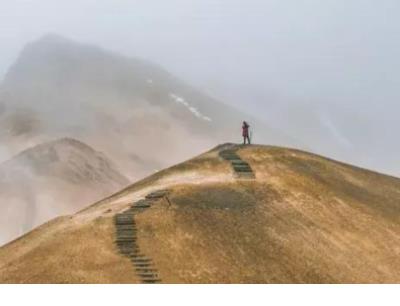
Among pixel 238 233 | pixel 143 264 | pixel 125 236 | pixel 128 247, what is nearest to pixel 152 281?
pixel 143 264

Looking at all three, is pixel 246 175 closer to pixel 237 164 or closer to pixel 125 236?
pixel 237 164

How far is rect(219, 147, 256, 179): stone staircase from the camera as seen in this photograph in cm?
8032

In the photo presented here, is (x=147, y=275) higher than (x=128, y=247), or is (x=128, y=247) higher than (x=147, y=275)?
(x=128, y=247)

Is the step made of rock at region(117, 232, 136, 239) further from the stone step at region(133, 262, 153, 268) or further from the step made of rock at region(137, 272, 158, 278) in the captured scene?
the step made of rock at region(137, 272, 158, 278)

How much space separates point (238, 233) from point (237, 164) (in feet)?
62.6

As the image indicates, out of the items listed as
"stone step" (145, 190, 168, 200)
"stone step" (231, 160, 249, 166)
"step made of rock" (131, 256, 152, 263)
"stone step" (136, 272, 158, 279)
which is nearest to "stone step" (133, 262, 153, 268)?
"step made of rock" (131, 256, 152, 263)

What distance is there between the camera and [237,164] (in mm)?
83875

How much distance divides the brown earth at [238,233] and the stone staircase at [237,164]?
Answer: 0.89 meters

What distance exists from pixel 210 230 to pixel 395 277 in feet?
58.3

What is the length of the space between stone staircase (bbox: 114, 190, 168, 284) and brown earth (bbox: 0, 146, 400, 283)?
0.56 m

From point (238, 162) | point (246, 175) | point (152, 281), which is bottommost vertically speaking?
point (152, 281)

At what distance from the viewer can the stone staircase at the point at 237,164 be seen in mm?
80319
